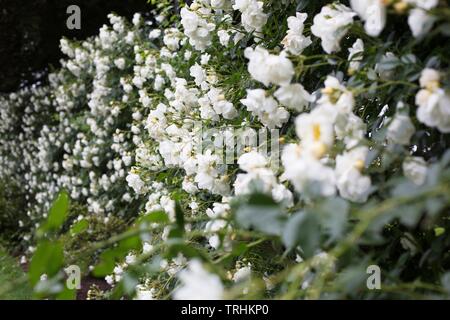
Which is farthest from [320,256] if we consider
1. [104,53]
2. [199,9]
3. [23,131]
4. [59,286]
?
[23,131]

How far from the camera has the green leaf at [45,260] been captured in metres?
0.94

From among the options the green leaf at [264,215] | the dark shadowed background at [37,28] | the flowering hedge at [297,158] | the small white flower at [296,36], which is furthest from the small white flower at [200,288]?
the dark shadowed background at [37,28]

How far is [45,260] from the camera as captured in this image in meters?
0.94

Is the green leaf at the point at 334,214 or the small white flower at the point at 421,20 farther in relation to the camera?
the small white flower at the point at 421,20

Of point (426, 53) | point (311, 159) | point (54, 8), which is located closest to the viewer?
point (311, 159)

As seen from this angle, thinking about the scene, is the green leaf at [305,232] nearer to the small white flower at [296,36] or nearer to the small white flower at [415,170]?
the small white flower at [415,170]

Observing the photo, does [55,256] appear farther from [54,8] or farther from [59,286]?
[54,8]

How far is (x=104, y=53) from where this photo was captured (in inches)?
183

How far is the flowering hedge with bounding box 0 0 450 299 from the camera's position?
882 mm

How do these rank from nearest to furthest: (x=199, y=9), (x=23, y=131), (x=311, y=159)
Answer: (x=311, y=159) < (x=199, y=9) < (x=23, y=131)

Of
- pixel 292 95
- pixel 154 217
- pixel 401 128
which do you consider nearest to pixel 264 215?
pixel 154 217

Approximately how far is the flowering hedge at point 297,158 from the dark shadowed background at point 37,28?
279 centimetres

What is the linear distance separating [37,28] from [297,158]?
5778mm
